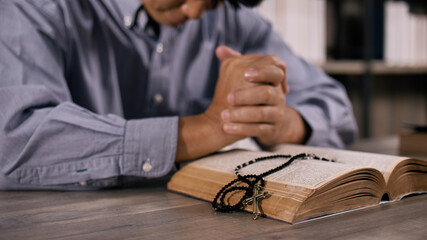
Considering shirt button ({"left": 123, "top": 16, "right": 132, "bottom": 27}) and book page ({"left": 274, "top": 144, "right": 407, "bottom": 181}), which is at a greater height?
shirt button ({"left": 123, "top": 16, "right": 132, "bottom": 27})

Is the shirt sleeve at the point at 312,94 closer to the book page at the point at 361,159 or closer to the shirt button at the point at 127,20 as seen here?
the book page at the point at 361,159

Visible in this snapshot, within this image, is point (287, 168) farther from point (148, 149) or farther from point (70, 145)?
point (70, 145)

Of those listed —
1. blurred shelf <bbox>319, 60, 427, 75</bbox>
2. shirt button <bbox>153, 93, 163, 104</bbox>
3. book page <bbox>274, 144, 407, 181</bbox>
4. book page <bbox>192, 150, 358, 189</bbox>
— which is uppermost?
shirt button <bbox>153, 93, 163, 104</bbox>

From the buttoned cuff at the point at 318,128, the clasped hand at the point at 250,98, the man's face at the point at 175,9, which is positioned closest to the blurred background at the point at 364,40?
the buttoned cuff at the point at 318,128

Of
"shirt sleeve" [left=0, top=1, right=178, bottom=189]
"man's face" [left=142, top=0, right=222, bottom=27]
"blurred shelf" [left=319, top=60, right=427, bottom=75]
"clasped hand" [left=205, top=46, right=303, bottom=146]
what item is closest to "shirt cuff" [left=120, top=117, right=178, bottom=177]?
"shirt sleeve" [left=0, top=1, right=178, bottom=189]

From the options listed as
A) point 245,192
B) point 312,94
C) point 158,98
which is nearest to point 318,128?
point 312,94

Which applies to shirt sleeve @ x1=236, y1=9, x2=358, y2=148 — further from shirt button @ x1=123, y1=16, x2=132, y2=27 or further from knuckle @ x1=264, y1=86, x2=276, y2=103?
shirt button @ x1=123, y1=16, x2=132, y2=27

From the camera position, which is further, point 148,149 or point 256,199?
point 148,149

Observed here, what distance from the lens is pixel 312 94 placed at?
1.32 m

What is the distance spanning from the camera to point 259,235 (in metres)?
0.53

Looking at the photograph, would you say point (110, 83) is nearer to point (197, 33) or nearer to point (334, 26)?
point (197, 33)

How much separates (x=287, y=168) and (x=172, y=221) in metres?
0.20

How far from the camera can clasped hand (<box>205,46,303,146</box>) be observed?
91cm

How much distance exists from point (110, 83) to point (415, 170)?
78cm
